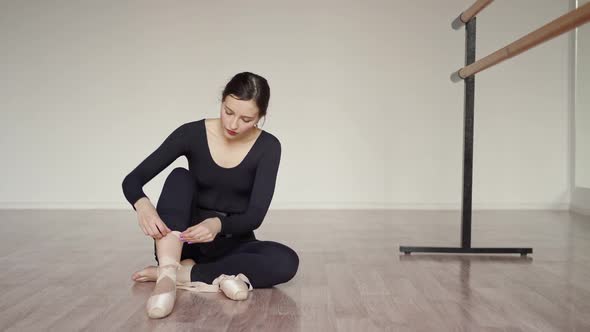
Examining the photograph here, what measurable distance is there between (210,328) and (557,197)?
14.8 feet

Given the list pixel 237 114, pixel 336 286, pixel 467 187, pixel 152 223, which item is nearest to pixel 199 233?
pixel 152 223

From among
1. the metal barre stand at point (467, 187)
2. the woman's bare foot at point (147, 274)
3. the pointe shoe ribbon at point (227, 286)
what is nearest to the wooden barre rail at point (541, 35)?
the metal barre stand at point (467, 187)

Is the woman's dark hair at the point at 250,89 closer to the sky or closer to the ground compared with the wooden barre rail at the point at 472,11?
closer to the ground

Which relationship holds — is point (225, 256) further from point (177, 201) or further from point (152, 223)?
point (152, 223)

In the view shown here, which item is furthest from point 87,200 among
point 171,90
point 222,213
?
point 222,213

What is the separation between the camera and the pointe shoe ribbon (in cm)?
187

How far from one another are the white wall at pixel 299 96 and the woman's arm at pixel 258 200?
3288 millimetres

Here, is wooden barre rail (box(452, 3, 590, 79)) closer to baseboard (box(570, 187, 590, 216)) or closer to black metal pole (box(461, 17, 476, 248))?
black metal pole (box(461, 17, 476, 248))

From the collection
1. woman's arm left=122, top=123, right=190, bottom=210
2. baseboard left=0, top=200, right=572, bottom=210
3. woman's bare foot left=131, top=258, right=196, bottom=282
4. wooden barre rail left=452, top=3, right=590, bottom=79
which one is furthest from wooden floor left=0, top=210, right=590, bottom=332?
baseboard left=0, top=200, right=572, bottom=210

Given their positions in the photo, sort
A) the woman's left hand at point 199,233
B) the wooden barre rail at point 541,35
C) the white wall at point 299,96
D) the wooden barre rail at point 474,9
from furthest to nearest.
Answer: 1. the white wall at point 299,96
2. the wooden barre rail at point 474,9
3. the woman's left hand at point 199,233
4. the wooden barre rail at point 541,35

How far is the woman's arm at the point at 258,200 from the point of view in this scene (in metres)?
1.96

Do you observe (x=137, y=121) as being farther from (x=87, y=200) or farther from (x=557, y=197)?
(x=557, y=197)

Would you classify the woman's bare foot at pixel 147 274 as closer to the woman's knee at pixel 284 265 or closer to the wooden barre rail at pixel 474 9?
the woman's knee at pixel 284 265

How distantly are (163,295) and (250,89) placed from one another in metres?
0.66
